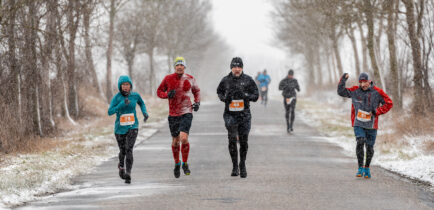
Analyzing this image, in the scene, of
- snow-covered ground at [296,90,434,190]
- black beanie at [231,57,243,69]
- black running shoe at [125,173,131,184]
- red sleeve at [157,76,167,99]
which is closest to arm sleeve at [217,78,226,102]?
black beanie at [231,57,243,69]

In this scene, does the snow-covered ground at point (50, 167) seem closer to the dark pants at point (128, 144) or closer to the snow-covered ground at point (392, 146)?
the dark pants at point (128, 144)

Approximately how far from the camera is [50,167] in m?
11.7

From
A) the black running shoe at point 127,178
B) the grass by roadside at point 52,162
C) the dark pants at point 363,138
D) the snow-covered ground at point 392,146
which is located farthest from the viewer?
the snow-covered ground at point 392,146

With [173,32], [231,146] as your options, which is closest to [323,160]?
[231,146]

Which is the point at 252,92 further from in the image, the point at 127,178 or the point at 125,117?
the point at 127,178

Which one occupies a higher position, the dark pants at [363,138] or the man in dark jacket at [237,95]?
the man in dark jacket at [237,95]

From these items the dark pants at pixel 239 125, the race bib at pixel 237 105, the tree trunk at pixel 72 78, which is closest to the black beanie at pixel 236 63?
the race bib at pixel 237 105

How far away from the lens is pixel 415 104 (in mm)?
18781

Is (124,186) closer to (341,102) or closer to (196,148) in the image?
(196,148)

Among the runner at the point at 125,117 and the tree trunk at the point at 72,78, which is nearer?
the runner at the point at 125,117

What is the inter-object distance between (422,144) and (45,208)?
30.4 feet

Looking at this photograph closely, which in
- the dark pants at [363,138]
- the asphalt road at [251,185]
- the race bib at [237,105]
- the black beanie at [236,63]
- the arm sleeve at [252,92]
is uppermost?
the black beanie at [236,63]

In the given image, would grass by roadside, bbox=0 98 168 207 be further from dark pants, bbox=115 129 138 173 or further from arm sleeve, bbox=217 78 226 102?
arm sleeve, bbox=217 78 226 102

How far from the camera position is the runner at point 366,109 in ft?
34.1
